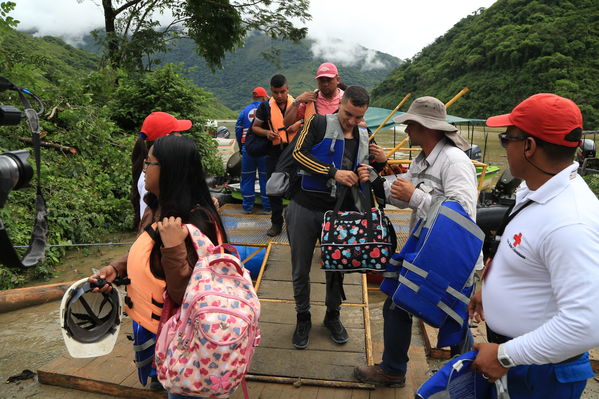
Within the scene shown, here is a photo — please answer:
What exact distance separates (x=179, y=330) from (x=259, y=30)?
44.6 feet

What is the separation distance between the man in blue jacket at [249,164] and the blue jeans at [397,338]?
359cm

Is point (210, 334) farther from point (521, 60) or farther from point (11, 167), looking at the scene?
point (521, 60)

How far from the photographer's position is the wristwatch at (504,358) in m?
1.44

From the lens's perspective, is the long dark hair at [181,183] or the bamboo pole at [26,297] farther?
the bamboo pole at [26,297]

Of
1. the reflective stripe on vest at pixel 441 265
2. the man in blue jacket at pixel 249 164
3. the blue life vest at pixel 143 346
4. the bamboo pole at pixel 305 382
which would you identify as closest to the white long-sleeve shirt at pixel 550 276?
the reflective stripe on vest at pixel 441 265

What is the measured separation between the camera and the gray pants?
3.02 m

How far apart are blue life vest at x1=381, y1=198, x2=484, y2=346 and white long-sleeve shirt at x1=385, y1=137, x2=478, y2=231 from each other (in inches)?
7.5

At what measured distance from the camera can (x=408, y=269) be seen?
2.05 meters

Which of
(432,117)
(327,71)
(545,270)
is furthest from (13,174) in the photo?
(327,71)

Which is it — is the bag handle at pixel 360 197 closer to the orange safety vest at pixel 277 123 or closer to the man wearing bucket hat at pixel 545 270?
the man wearing bucket hat at pixel 545 270

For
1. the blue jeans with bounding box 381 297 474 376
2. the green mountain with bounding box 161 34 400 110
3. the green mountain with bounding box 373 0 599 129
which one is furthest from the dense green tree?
the green mountain with bounding box 161 34 400 110

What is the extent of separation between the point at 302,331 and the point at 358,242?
3.39ft

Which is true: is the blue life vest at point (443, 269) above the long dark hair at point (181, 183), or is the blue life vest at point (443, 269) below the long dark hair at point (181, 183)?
below

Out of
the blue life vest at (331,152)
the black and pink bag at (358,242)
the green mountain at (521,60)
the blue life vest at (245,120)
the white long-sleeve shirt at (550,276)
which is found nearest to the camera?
the white long-sleeve shirt at (550,276)
